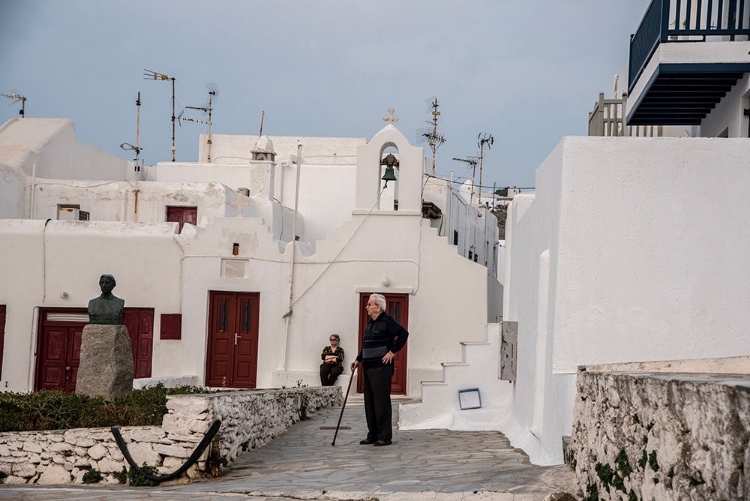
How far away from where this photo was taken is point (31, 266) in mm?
22891

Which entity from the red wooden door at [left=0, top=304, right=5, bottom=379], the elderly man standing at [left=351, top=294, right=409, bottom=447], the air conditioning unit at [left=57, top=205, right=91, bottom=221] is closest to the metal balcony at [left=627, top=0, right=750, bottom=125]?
the elderly man standing at [left=351, top=294, right=409, bottom=447]

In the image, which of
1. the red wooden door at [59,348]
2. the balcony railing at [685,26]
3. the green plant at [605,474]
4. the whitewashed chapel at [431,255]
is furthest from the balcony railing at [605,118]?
the red wooden door at [59,348]

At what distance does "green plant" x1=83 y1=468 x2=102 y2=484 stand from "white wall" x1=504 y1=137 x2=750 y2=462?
471cm

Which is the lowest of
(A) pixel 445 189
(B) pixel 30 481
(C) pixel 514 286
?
(B) pixel 30 481

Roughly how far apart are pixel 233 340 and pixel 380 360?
1123 centimetres

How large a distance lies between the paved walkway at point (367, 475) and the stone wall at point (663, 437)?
656 millimetres

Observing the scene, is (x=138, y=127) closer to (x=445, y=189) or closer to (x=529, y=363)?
(x=445, y=189)

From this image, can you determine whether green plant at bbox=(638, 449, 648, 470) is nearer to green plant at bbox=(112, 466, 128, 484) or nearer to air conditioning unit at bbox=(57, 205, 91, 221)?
green plant at bbox=(112, 466, 128, 484)

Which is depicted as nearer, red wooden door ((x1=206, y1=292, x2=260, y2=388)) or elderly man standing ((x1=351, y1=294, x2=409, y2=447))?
elderly man standing ((x1=351, y1=294, x2=409, y2=447))

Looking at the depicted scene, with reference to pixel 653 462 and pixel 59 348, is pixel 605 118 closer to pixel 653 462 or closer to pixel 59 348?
pixel 653 462

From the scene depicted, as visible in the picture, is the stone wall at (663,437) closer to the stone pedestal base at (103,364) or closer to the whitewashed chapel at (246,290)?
the stone pedestal base at (103,364)

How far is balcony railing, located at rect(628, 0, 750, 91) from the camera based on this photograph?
1198 centimetres

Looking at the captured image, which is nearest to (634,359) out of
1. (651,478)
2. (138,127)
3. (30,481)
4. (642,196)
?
(642,196)

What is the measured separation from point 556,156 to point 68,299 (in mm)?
15656
